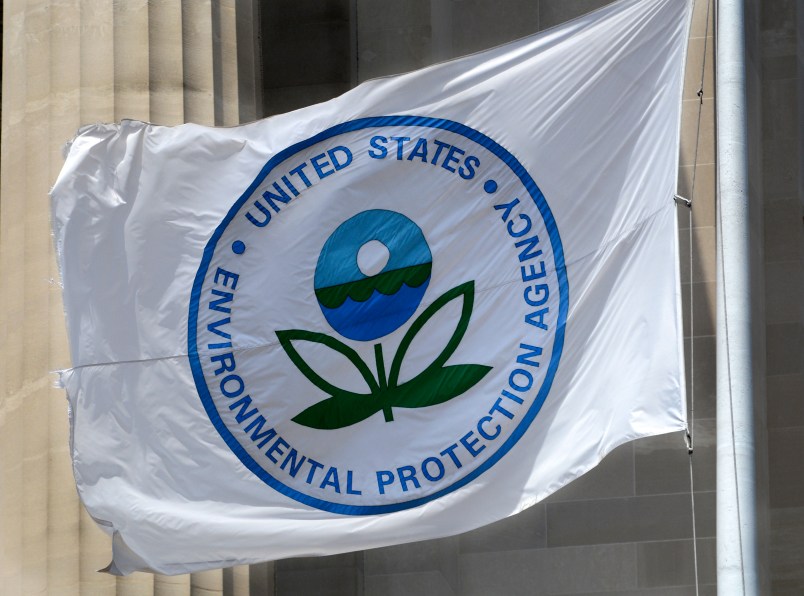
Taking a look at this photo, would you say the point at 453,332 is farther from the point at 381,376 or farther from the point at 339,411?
the point at 339,411

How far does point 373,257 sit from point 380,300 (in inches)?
12.0

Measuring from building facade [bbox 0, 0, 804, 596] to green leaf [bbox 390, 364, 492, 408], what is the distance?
7.70 ft

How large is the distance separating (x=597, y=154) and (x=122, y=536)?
420cm

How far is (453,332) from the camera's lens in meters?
11.4

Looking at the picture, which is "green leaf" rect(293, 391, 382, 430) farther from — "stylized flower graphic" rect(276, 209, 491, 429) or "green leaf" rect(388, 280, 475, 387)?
"green leaf" rect(388, 280, 475, 387)

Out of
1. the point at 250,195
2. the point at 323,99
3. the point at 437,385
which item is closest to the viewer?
the point at 437,385

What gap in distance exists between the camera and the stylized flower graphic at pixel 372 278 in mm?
11594

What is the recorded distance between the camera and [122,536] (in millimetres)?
11766

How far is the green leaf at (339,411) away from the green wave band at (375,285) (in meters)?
0.66

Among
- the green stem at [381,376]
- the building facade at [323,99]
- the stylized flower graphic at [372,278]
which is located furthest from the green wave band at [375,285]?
the building facade at [323,99]

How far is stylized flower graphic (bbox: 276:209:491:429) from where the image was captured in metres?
11.4

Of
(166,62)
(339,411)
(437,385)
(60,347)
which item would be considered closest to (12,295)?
(60,347)

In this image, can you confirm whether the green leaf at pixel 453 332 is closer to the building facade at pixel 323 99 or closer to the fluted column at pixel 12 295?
the building facade at pixel 323 99

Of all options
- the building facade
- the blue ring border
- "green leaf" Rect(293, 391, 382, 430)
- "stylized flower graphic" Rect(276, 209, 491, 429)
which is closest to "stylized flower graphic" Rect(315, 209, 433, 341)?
"stylized flower graphic" Rect(276, 209, 491, 429)
